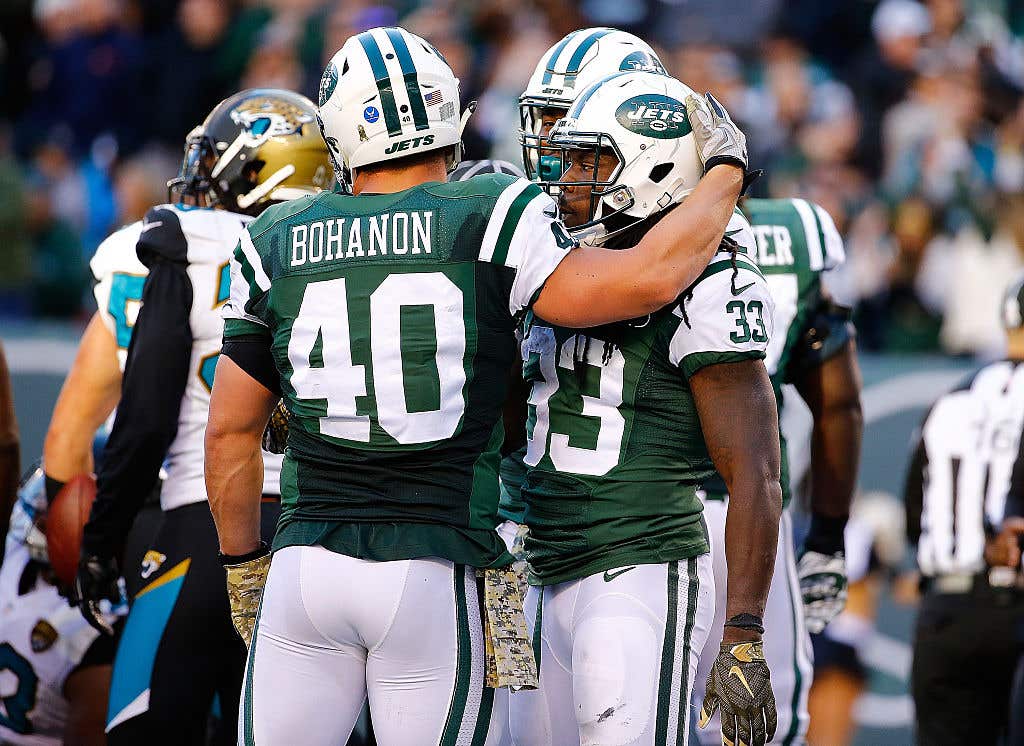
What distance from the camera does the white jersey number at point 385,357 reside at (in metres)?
2.90

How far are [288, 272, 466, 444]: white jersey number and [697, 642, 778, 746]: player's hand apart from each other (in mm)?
743

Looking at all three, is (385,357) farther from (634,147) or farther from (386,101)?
(634,147)

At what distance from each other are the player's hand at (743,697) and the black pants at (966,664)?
2141 mm

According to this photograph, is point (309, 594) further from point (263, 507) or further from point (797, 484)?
point (797, 484)

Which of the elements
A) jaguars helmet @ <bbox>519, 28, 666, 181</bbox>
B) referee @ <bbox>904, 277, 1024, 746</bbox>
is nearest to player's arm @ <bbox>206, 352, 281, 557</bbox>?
jaguars helmet @ <bbox>519, 28, 666, 181</bbox>

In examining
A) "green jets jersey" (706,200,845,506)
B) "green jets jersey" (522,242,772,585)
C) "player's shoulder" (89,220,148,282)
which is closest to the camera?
"green jets jersey" (522,242,772,585)

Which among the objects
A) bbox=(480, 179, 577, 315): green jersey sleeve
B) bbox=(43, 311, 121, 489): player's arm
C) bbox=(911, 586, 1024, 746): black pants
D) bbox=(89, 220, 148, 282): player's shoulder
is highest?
bbox=(480, 179, 577, 315): green jersey sleeve

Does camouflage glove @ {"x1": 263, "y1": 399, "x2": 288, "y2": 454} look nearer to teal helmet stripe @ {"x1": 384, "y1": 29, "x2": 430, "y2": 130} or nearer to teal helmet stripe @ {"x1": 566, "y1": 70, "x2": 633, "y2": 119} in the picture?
teal helmet stripe @ {"x1": 384, "y1": 29, "x2": 430, "y2": 130}

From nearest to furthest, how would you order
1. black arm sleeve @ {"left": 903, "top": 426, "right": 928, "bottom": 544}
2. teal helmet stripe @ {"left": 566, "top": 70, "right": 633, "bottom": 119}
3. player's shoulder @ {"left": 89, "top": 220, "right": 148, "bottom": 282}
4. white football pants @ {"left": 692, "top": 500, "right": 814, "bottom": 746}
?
teal helmet stripe @ {"left": 566, "top": 70, "right": 633, "bottom": 119}
player's shoulder @ {"left": 89, "top": 220, "right": 148, "bottom": 282}
white football pants @ {"left": 692, "top": 500, "right": 814, "bottom": 746}
black arm sleeve @ {"left": 903, "top": 426, "right": 928, "bottom": 544}

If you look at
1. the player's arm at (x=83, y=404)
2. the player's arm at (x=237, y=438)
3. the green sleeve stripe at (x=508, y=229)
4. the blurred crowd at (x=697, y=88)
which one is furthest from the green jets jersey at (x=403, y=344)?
the blurred crowd at (x=697, y=88)

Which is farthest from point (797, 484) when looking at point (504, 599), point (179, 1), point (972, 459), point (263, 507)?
point (179, 1)

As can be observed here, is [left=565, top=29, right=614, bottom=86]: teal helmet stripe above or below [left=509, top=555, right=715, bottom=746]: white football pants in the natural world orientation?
above

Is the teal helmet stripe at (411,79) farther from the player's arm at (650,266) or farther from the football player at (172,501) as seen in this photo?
the football player at (172,501)

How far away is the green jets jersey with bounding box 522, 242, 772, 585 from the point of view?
3.16 meters
